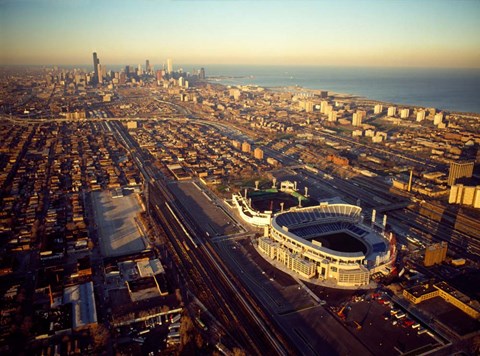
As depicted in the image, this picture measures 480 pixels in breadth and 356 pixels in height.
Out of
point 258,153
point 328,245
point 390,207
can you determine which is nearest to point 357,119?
point 258,153

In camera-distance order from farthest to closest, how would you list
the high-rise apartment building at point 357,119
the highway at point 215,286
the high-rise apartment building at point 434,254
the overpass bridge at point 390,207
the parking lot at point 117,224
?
the high-rise apartment building at point 357,119
the overpass bridge at point 390,207
the parking lot at point 117,224
the high-rise apartment building at point 434,254
the highway at point 215,286

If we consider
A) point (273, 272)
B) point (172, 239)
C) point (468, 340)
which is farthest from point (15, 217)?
point (468, 340)

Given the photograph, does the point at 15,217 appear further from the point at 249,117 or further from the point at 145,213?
the point at 249,117

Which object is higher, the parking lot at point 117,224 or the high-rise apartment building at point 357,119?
the high-rise apartment building at point 357,119

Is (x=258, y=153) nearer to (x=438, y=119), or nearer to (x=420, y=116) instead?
(x=438, y=119)

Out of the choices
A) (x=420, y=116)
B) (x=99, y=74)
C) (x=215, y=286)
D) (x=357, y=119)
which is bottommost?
(x=215, y=286)

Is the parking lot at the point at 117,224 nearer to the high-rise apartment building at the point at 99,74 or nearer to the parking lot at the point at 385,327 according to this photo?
the parking lot at the point at 385,327

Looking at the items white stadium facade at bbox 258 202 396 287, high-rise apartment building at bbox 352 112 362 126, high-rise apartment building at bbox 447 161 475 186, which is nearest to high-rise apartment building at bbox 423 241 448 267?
white stadium facade at bbox 258 202 396 287

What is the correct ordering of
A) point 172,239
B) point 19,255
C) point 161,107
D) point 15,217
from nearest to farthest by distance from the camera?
point 19,255 → point 172,239 → point 15,217 → point 161,107

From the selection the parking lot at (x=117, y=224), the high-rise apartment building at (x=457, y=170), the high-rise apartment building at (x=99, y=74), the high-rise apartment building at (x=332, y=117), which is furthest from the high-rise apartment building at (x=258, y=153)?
the high-rise apartment building at (x=99, y=74)
